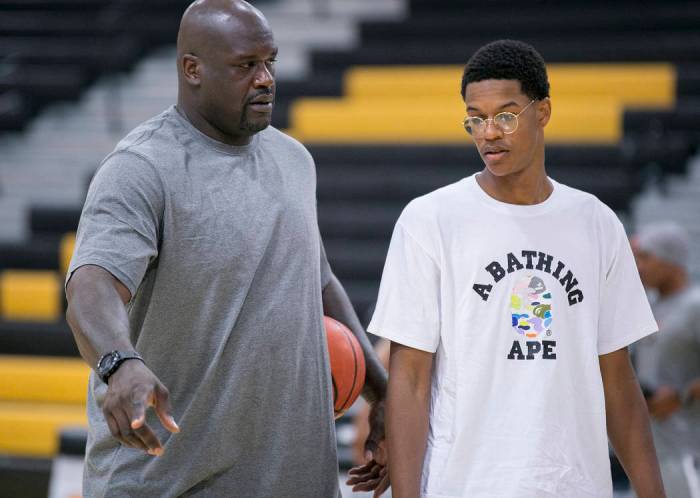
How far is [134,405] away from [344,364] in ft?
2.87

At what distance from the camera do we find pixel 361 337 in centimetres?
283

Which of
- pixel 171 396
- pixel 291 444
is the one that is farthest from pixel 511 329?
pixel 171 396

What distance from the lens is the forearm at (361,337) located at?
2832mm

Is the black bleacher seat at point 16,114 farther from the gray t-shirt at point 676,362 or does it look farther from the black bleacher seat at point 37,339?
the gray t-shirt at point 676,362

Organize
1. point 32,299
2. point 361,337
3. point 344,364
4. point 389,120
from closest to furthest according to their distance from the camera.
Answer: point 344,364, point 361,337, point 32,299, point 389,120

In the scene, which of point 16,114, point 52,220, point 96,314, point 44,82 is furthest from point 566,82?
point 96,314

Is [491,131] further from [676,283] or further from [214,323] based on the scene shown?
[676,283]

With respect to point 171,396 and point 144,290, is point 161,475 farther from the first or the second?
point 144,290

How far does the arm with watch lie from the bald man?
0.20 ft

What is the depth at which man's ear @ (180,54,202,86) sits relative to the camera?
2.51 metres

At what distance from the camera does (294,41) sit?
28.1 feet

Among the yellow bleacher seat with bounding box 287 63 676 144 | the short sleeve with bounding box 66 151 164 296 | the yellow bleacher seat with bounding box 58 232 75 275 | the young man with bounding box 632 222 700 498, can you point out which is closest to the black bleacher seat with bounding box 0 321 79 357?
the yellow bleacher seat with bounding box 58 232 75 275

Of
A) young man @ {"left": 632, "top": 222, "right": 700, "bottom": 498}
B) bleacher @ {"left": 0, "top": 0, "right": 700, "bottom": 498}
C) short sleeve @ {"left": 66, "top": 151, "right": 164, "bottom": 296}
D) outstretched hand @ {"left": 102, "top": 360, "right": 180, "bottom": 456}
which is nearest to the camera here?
outstretched hand @ {"left": 102, "top": 360, "right": 180, "bottom": 456}

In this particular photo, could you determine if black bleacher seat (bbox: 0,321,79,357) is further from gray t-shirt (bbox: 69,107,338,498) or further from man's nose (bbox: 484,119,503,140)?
man's nose (bbox: 484,119,503,140)
